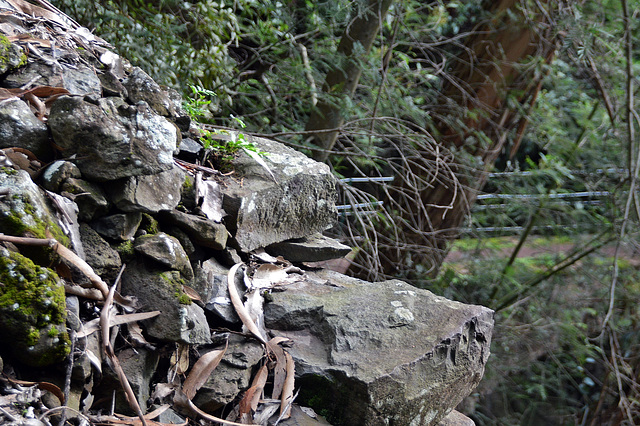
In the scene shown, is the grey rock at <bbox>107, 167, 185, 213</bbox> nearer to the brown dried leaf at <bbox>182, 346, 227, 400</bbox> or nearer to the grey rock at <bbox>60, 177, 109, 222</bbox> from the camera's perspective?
the grey rock at <bbox>60, 177, 109, 222</bbox>

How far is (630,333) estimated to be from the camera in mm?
5836

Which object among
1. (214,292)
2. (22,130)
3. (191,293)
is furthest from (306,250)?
(22,130)

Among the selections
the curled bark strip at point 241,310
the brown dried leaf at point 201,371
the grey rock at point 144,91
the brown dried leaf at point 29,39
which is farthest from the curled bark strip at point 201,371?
the brown dried leaf at point 29,39

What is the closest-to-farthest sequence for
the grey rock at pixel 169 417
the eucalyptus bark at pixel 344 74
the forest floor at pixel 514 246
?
1. the grey rock at pixel 169 417
2. the eucalyptus bark at pixel 344 74
3. the forest floor at pixel 514 246

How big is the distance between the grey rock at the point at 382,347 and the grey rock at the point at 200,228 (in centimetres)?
30

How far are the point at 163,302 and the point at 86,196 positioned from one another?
36 cm

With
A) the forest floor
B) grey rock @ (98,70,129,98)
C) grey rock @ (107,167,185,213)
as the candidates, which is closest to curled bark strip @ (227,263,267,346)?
grey rock @ (107,167,185,213)

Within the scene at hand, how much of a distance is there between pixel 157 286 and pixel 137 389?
283 millimetres

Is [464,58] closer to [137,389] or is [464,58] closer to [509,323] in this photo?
[509,323]

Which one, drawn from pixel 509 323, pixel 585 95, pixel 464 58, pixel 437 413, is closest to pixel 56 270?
pixel 437 413

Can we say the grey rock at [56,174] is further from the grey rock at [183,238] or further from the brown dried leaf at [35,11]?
the brown dried leaf at [35,11]

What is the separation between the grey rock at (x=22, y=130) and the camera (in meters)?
1.51

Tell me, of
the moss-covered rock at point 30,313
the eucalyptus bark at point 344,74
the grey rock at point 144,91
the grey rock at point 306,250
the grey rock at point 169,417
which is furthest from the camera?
the eucalyptus bark at point 344,74

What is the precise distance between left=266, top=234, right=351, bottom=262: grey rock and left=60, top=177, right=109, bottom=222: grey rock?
827 millimetres
